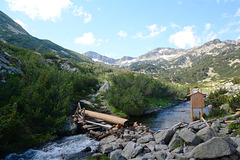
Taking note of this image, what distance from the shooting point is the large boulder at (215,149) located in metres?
6.53

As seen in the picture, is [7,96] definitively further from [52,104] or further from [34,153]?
[34,153]

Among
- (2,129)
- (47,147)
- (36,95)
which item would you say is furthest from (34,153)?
(36,95)

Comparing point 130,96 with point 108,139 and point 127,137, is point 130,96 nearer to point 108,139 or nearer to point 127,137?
point 108,139

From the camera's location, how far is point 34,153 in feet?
38.0

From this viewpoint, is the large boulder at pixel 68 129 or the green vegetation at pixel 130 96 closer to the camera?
the large boulder at pixel 68 129

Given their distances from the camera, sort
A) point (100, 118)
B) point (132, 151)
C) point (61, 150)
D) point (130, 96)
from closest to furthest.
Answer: point (132, 151), point (61, 150), point (100, 118), point (130, 96)

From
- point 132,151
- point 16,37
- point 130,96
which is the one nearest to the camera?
point 132,151

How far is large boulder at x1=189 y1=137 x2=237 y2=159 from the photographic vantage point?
257 inches

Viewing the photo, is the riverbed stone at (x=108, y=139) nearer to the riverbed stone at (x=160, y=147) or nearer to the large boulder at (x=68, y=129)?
the riverbed stone at (x=160, y=147)

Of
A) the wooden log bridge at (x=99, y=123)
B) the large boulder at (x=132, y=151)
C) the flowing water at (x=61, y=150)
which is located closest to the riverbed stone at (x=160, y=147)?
the large boulder at (x=132, y=151)

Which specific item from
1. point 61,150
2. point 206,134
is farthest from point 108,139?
point 206,134

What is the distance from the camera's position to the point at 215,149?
6.70 m


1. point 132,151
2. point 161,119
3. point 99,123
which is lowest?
point 161,119

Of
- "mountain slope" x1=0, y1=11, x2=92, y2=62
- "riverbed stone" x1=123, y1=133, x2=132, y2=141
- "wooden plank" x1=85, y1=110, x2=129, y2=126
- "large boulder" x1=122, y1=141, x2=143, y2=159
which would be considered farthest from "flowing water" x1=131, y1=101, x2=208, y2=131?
"mountain slope" x1=0, y1=11, x2=92, y2=62
